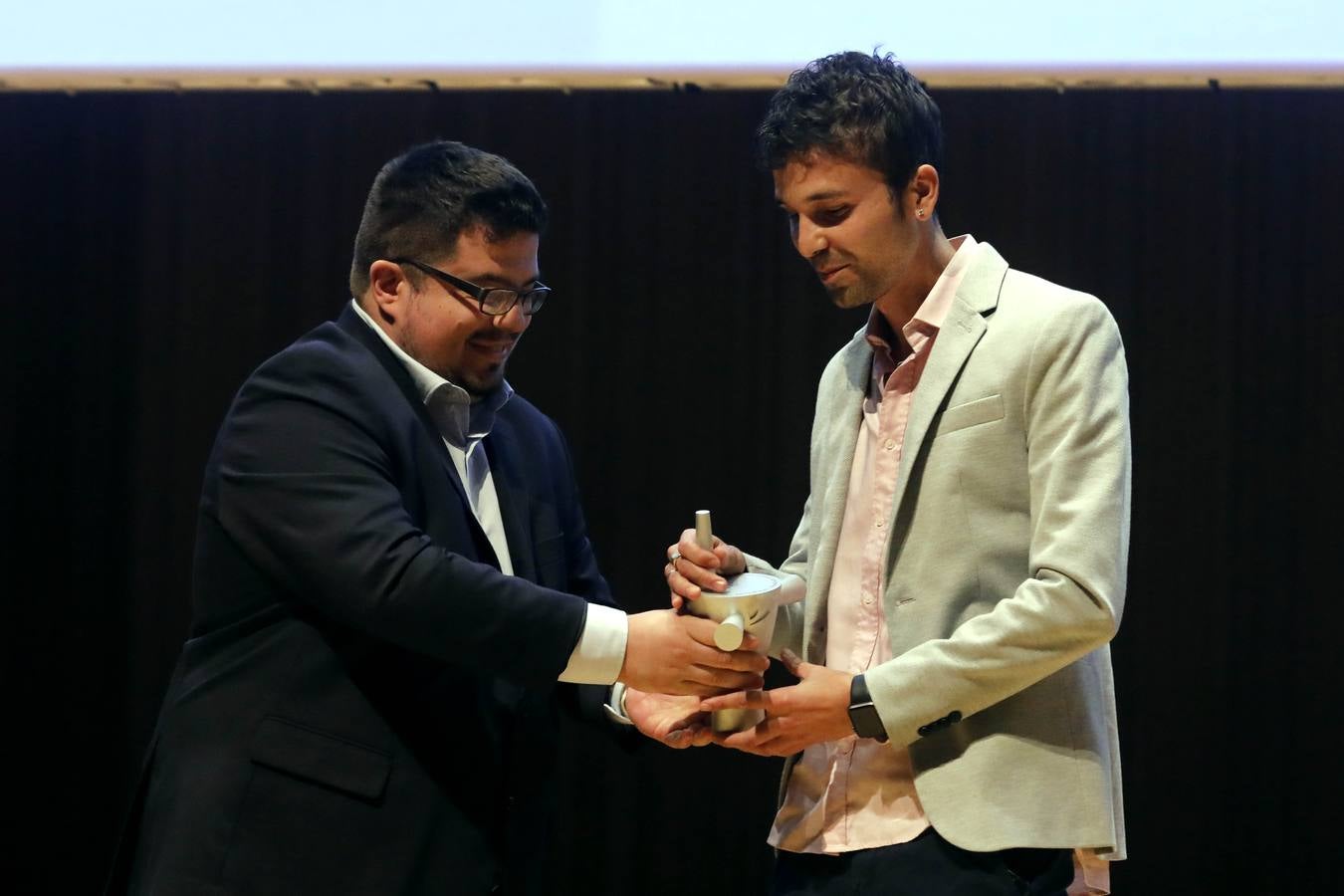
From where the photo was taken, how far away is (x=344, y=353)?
173 centimetres

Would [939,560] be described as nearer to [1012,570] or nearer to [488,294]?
[1012,570]

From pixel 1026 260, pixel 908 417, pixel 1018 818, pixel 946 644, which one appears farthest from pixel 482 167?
pixel 1026 260

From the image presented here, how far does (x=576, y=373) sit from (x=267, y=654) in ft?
5.85

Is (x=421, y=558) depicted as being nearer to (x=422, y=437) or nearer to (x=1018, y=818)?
(x=422, y=437)

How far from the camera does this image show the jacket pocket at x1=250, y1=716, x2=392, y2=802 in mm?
1549

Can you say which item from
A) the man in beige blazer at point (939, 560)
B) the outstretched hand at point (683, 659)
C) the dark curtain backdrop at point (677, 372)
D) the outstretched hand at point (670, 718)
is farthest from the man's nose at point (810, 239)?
the dark curtain backdrop at point (677, 372)

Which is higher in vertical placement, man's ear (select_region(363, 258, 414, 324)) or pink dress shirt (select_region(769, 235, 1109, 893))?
man's ear (select_region(363, 258, 414, 324))

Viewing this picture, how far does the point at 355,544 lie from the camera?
61.3 inches

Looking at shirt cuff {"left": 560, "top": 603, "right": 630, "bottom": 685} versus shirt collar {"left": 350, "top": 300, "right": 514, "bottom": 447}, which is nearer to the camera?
shirt cuff {"left": 560, "top": 603, "right": 630, "bottom": 685}

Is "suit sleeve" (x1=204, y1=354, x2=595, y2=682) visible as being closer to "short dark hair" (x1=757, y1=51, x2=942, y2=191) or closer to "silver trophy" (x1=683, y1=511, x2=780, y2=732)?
"silver trophy" (x1=683, y1=511, x2=780, y2=732)

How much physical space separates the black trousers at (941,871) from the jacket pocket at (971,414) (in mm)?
466

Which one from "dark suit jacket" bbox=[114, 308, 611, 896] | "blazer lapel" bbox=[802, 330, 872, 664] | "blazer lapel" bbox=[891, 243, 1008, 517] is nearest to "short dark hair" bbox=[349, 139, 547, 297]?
"dark suit jacket" bbox=[114, 308, 611, 896]

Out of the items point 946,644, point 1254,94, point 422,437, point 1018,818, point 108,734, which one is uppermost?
point 1254,94

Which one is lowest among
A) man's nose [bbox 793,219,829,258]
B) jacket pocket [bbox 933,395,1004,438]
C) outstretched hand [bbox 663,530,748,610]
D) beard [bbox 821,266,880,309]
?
outstretched hand [bbox 663,530,748,610]
